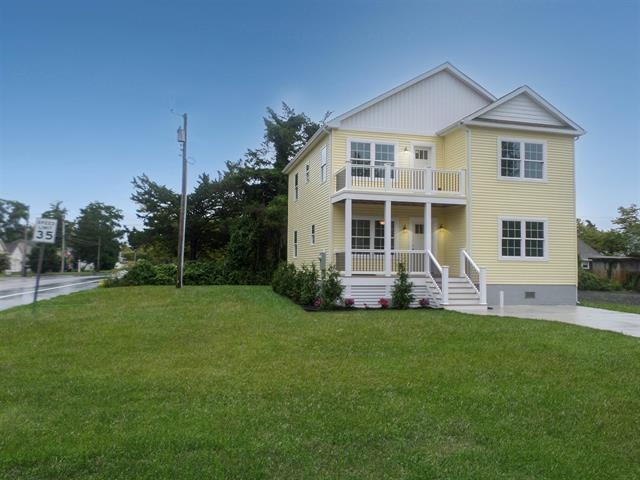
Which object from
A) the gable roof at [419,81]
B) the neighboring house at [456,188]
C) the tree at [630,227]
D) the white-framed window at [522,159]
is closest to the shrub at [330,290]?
the neighboring house at [456,188]

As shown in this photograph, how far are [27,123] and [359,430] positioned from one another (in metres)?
21.5

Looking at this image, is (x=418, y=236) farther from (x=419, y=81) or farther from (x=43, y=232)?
(x=43, y=232)

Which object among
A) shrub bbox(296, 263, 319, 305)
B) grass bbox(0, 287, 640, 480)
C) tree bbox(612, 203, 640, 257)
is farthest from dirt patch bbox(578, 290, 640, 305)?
tree bbox(612, 203, 640, 257)

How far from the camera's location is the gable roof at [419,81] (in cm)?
1571

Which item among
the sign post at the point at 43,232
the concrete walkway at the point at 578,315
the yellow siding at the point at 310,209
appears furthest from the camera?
the yellow siding at the point at 310,209

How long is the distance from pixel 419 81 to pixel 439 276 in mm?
7194

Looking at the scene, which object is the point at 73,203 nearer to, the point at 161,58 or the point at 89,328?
the point at 161,58

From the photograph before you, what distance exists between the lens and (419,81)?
16797 millimetres

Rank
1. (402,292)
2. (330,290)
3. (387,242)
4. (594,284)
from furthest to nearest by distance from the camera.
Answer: (594,284) < (387,242) < (402,292) < (330,290)

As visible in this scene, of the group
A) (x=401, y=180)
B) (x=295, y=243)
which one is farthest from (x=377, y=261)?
(x=295, y=243)

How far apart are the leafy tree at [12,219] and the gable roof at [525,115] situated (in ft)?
225

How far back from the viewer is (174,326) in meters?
9.83

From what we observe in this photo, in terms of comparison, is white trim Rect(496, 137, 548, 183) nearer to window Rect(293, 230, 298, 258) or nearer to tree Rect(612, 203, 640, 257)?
window Rect(293, 230, 298, 258)

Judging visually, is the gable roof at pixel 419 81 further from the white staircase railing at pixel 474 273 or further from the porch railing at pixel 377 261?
the white staircase railing at pixel 474 273
